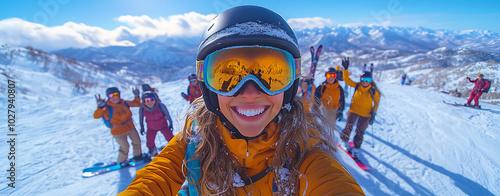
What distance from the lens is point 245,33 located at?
4.95ft

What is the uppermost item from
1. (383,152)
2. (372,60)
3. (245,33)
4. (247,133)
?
(372,60)

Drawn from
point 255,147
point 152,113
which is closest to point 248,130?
point 255,147

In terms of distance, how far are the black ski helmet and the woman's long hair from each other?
0.18 meters

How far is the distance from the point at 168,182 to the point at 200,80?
93 centimetres

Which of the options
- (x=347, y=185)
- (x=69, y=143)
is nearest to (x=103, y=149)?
(x=69, y=143)

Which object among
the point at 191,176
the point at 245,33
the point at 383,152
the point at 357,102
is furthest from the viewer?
Answer: the point at 383,152

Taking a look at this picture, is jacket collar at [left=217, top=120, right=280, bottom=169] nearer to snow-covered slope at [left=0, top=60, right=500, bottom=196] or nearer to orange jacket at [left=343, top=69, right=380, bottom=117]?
snow-covered slope at [left=0, top=60, right=500, bottom=196]

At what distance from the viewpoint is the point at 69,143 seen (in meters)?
5.61

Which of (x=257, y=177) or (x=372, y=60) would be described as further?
(x=372, y=60)

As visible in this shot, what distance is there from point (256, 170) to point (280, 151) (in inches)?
11.2

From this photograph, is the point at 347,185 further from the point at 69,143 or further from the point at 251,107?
the point at 69,143

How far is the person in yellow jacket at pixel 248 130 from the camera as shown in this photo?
1.51 meters

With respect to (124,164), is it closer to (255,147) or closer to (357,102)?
(255,147)

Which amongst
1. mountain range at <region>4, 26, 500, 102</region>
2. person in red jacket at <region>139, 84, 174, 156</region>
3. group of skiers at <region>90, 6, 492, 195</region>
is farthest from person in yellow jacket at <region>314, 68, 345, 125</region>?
mountain range at <region>4, 26, 500, 102</region>
